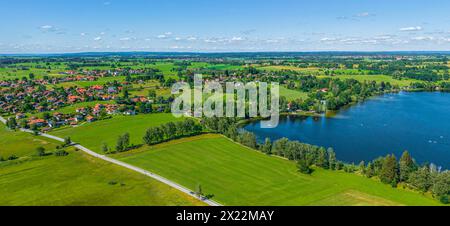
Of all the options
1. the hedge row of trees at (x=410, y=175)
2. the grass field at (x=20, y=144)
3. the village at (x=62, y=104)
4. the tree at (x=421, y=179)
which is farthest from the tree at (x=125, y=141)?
the tree at (x=421, y=179)

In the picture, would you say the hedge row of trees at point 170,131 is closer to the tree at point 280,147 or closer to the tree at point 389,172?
the tree at point 280,147

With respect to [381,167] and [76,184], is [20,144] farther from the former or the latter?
[381,167]

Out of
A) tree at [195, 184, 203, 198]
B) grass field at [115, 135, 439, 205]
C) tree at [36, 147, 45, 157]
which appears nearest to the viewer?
grass field at [115, 135, 439, 205]

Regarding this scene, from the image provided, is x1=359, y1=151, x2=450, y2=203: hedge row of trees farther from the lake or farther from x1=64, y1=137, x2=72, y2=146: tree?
x1=64, y1=137, x2=72, y2=146: tree

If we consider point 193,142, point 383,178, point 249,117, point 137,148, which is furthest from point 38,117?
point 383,178

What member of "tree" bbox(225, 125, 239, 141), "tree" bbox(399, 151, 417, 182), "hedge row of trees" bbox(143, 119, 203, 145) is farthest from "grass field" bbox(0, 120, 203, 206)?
"tree" bbox(399, 151, 417, 182)

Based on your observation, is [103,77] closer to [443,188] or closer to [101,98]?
[101,98]
